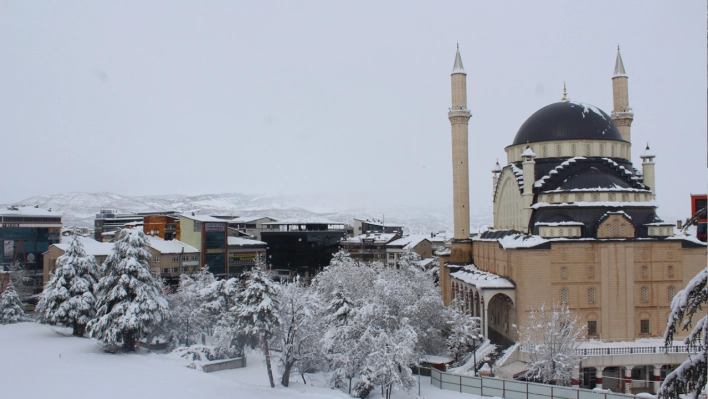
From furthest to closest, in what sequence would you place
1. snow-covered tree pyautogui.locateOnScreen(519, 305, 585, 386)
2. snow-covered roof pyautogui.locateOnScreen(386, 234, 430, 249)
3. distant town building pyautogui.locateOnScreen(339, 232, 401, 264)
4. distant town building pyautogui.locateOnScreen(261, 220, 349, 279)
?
distant town building pyautogui.locateOnScreen(339, 232, 401, 264) < distant town building pyautogui.locateOnScreen(261, 220, 349, 279) < snow-covered roof pyautogui.locateOnScreen(386, 234, 430, 249) < snow-covered tree pyautogui.locateOnScreen(519, 305, 585, 386)

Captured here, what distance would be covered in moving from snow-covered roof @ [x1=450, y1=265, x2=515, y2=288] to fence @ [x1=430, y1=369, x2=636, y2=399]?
10272 millimetres

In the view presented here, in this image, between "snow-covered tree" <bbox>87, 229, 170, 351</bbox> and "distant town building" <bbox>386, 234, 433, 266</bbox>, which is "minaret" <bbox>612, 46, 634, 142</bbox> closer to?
"distant town building" <bbox>386, 234, 433, 266</bbox>

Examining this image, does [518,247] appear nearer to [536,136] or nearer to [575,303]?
[575,303]

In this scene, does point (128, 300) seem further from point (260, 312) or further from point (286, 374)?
point (286, 374)

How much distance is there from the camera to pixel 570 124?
1753 inches

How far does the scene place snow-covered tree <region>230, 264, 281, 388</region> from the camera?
89.1 ft

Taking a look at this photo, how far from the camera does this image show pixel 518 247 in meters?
36.9

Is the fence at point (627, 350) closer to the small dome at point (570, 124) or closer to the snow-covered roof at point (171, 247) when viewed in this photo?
the small dome at point (570, 124)

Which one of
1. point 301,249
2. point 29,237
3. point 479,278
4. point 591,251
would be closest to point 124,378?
point 479,278

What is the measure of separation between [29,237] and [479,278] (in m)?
49.1

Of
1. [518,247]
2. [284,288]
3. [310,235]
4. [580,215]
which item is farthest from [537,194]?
[310,235]

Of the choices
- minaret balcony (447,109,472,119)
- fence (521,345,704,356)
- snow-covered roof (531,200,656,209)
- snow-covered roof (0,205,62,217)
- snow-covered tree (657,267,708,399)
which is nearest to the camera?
snow-covered tree (657,267,708,399)

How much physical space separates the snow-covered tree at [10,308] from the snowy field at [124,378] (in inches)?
507

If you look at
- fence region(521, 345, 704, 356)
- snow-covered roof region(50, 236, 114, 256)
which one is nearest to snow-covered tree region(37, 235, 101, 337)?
snow-covered roof region(50, 236, 114, 256)
